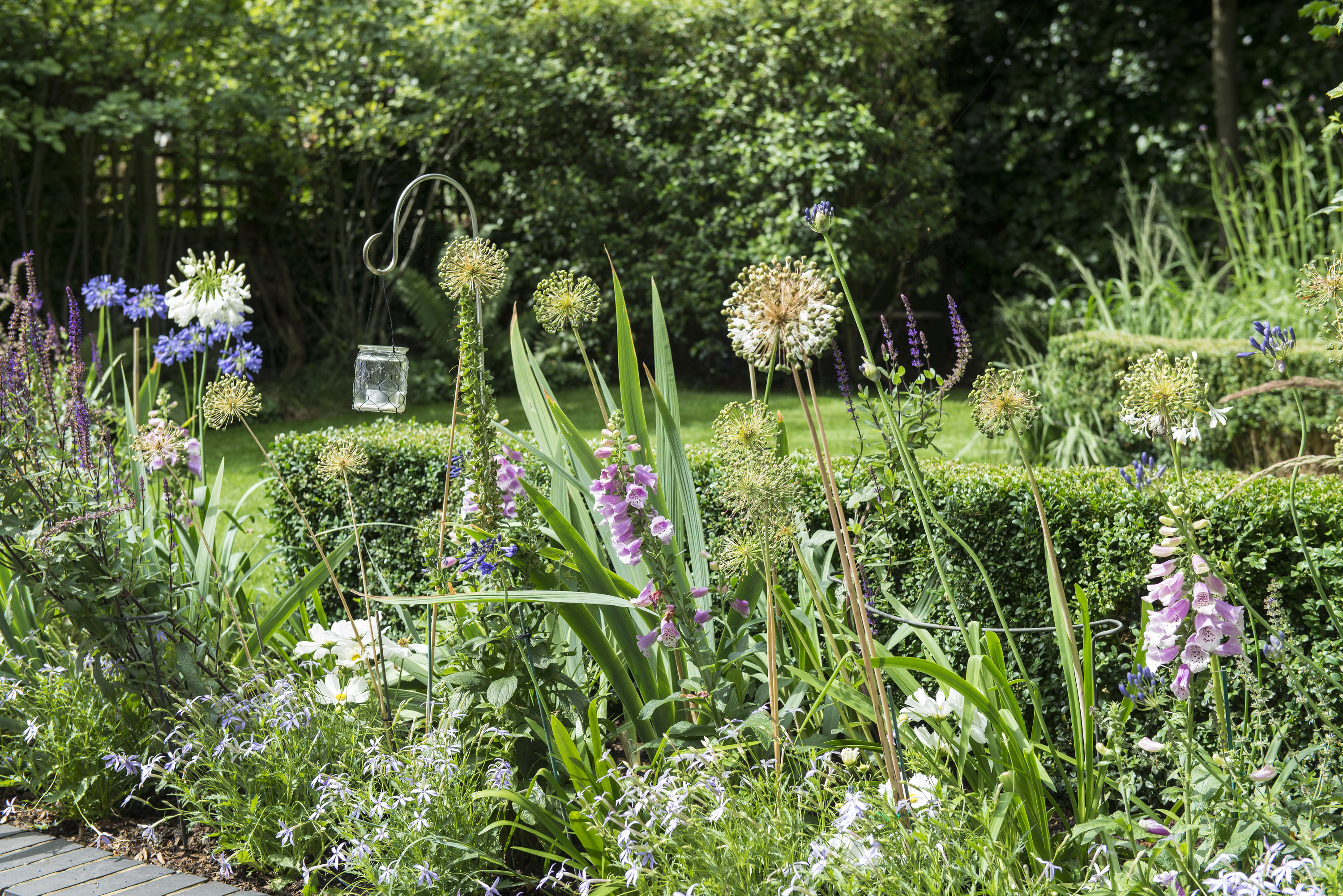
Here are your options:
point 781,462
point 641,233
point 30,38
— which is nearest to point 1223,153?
point 641,233

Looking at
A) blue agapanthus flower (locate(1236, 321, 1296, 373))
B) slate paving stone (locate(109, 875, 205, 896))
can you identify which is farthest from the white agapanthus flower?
blue agapanthus flower (locate(1236, 321, 1296, 373))

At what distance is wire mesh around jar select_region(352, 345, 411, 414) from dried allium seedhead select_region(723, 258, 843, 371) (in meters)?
0.78

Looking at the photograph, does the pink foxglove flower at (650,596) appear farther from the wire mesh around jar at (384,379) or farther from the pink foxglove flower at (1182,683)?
the pink foxglove flower at (1182,683)

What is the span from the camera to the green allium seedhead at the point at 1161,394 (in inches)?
56.9

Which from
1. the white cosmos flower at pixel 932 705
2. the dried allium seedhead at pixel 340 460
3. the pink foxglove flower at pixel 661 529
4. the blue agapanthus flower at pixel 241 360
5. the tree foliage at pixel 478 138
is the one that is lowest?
the white cosmos flower at pixel 932 705

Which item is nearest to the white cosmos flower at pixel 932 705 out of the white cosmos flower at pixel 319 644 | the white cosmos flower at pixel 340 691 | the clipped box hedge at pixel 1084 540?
the clipped box hedge at pixel 1084 540

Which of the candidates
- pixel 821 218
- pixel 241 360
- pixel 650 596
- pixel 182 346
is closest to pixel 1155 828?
pixel 650 596

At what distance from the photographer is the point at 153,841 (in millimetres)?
2189

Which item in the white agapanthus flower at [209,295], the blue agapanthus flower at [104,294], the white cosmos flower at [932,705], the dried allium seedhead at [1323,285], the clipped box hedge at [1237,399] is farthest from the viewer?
the clipped box hedge at [1237,399]

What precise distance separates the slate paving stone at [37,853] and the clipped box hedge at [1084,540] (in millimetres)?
1325

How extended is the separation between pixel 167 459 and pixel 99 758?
703mm

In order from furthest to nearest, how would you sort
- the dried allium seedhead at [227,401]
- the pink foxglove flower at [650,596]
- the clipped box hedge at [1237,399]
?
the clipped box hedge at [1237,399], the dried allium seedhead at [227,401], the pink foxglove flower at [650,596]

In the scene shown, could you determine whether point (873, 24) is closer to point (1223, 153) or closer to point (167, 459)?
point (1223, 153)

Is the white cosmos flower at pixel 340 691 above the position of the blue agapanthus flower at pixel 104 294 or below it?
below
